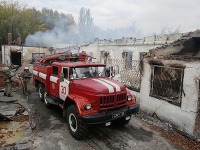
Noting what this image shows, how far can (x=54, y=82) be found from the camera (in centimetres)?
803

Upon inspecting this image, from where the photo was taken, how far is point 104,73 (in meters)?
7.40

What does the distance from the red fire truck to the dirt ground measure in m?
0.44

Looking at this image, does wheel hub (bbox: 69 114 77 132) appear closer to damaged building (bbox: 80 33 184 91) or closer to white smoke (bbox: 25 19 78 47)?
damaged building (bbox: 80 33 184 91)

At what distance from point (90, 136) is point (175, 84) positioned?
13.8ft

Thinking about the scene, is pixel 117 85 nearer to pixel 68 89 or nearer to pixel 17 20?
pixel 68 89

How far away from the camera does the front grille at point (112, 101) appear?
5.88 meters

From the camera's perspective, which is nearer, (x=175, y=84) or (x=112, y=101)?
(x=112, y=101)

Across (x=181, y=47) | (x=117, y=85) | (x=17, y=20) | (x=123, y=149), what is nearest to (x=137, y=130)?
(x=123, y=149)

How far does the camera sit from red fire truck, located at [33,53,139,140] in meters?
5.77

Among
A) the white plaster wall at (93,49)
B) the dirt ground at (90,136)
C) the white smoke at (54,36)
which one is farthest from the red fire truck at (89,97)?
the white smoke at (54,36)

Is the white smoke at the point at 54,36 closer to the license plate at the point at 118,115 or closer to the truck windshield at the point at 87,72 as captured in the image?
the truck windshield at the point at 87,72

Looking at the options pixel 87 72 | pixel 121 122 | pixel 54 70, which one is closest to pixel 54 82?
pixel 54 70

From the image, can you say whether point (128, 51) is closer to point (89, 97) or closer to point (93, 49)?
point (93, 49)

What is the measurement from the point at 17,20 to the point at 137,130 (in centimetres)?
2867
